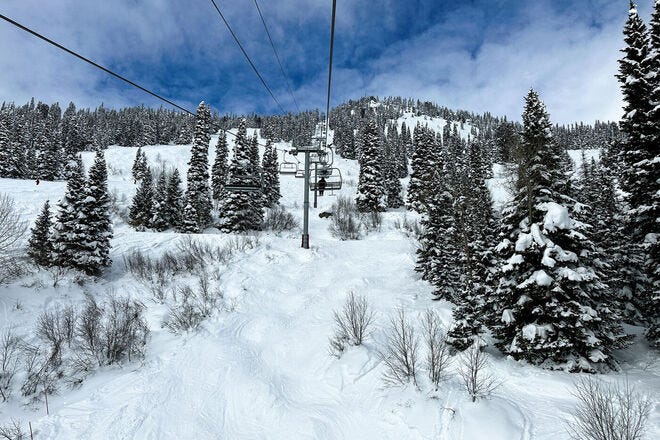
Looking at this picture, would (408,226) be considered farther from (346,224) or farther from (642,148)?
(642,148)

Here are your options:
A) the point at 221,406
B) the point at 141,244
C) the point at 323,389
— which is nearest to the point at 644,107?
the point at 323,389

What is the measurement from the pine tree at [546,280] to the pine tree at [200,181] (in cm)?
3838

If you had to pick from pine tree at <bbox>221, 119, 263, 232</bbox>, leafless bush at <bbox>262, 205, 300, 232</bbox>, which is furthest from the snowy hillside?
leafless bush at <bbox>262, 205, 300, 232</bbox>

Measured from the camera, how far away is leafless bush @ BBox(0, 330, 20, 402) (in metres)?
9.40

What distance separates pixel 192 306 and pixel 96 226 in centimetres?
1218

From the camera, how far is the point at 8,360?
10.5 meters

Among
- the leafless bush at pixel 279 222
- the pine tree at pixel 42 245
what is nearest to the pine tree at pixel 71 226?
the pine tree at pixel 42 245

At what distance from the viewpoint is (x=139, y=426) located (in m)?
8.31

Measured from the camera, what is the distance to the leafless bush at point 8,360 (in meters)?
9.40

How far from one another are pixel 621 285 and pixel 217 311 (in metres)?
28.6

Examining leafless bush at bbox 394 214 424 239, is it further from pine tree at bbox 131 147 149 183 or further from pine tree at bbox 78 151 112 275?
pine tree at bbox 131 147 149 183

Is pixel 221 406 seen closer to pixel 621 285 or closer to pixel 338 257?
pixel 338 257

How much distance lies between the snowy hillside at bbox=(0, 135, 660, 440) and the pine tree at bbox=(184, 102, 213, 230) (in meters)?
23.5

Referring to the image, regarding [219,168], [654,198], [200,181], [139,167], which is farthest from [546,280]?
[139,167]
